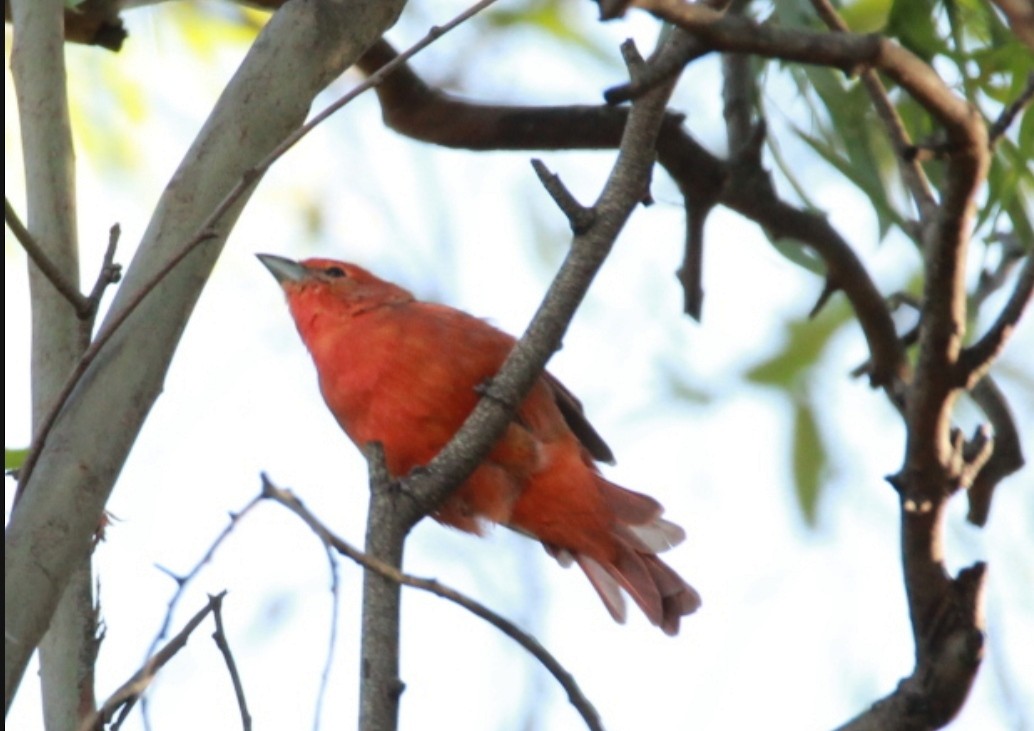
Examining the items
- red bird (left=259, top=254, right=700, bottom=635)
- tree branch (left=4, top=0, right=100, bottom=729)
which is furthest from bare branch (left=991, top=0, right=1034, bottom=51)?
red bird (left=259, top=254, right=700, bottom=635)

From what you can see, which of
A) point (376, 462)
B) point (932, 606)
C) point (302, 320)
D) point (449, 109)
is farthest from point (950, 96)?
point (302, 320)

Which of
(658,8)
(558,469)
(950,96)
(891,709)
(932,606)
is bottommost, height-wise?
(891,709)

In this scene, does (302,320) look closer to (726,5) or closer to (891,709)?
(726,5)

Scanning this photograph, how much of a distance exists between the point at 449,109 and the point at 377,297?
91 cm

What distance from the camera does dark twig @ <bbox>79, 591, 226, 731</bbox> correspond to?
2.22 meters

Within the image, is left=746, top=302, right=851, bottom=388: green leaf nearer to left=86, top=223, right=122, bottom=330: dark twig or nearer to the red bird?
the red bird

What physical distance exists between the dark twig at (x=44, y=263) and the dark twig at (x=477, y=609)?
2.05 ft

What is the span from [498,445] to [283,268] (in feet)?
5.09

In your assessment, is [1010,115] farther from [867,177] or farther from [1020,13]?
[867,177]

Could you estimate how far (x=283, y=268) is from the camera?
5609 mm

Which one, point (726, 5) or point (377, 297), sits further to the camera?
point (377, 297)

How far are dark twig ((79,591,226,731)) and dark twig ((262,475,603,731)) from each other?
0.91ft

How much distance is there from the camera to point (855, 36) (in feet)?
7.09

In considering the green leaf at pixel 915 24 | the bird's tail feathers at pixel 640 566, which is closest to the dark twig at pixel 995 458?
the green leaf at pixel 915 24
